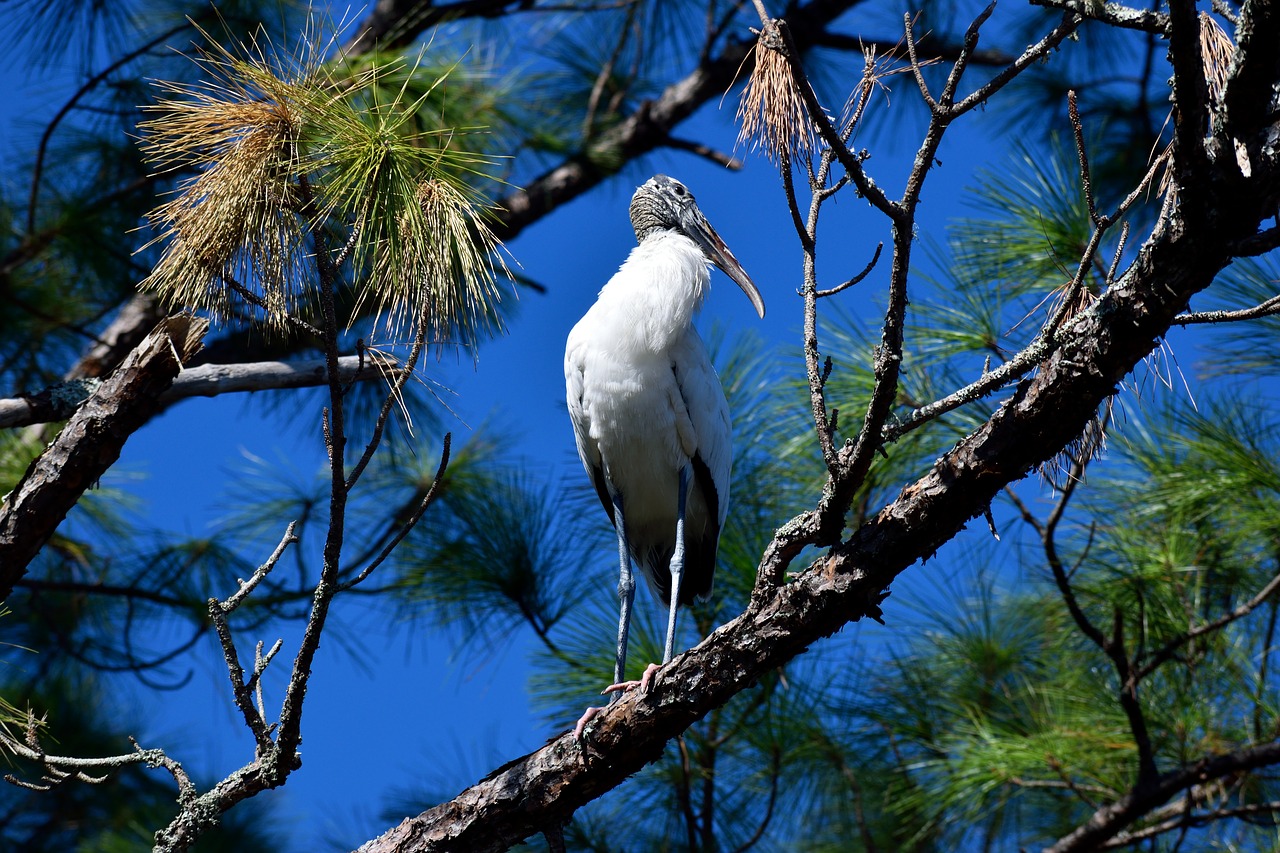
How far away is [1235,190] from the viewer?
1.48 m

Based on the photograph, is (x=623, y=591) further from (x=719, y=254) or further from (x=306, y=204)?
(x=306, y=204)

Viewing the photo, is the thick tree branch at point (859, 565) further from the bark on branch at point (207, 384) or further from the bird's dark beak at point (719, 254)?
the bird's dark beak at point (719, 254)

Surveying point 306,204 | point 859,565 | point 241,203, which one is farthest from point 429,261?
point 859,565

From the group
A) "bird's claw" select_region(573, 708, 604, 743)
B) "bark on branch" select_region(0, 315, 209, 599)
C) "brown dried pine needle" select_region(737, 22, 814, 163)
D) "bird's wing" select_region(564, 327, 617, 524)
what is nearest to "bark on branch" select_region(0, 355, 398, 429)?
"bark on branch" select_region(0, 315, 209, 599)

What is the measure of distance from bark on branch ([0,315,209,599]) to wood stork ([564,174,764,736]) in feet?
2.92

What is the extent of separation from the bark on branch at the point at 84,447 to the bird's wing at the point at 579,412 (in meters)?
0.86

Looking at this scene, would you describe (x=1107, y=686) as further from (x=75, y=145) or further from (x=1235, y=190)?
(x=75, y=145)

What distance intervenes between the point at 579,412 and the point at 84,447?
107cm

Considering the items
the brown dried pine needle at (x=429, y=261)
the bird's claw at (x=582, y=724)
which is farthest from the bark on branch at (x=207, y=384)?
the bird's claw at (x=582, y=724)

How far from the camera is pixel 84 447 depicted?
2396mm

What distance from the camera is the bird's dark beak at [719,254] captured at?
3.05 m

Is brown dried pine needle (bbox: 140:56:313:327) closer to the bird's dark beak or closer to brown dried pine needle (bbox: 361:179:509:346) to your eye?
brown dried pine needle (bbox: 361:179:509:346)

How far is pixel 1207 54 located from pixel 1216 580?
176 cm

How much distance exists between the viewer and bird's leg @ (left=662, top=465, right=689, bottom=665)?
2658 millimetres
